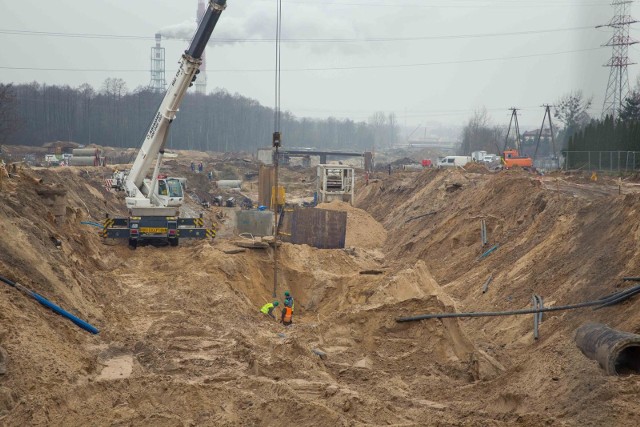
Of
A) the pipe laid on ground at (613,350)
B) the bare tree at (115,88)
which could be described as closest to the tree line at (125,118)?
the bare tree at (115,88)

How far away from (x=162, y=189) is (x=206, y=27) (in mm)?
5329

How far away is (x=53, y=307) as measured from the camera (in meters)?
11.4

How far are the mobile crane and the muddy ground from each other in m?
0.51

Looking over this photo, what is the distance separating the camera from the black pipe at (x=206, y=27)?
752 inches

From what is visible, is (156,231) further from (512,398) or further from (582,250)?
(512,398)

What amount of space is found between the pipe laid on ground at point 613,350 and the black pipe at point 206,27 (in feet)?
42.8

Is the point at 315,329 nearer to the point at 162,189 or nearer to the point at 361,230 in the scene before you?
the point at 162,189

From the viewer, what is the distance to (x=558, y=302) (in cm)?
1334

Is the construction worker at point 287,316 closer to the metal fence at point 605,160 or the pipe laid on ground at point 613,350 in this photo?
the pipe laid on ground at point 613,350

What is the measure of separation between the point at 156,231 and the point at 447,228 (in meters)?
8.96

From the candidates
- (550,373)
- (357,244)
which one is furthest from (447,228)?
(550,373)

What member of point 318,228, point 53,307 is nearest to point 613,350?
point 53,307

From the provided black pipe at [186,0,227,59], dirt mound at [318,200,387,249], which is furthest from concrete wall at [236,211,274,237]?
black pipe at [186,0,227,59]

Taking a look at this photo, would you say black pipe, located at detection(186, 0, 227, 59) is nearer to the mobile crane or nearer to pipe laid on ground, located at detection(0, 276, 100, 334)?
the mobile crane
